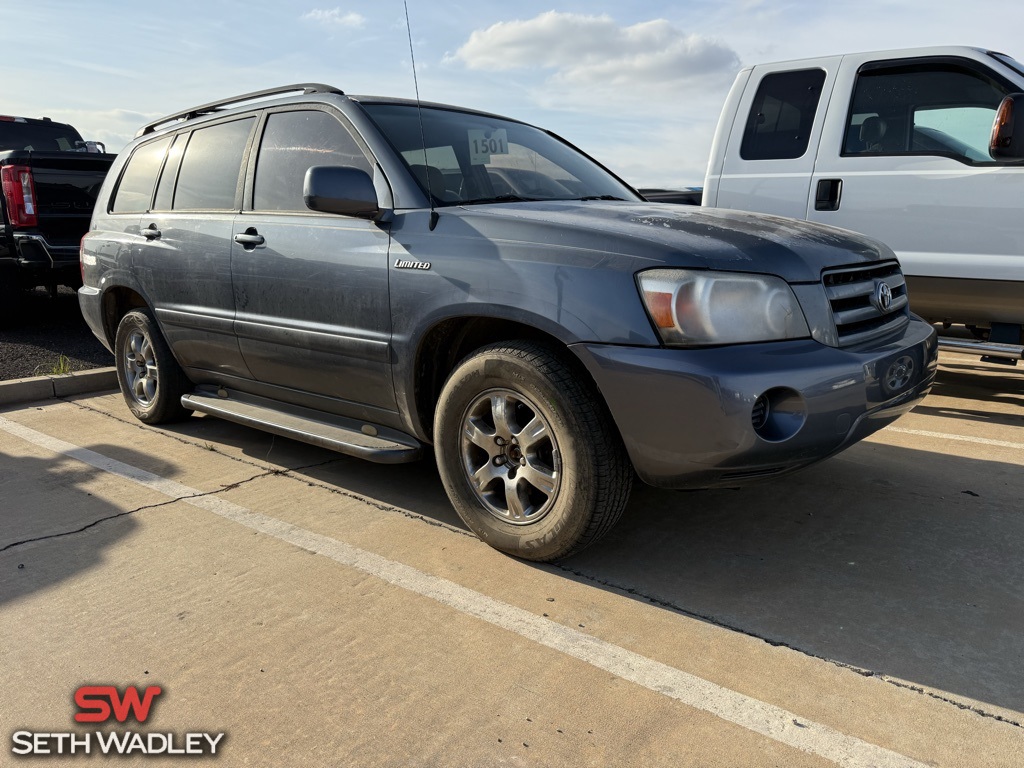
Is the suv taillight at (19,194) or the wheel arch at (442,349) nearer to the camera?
the wheel arch at (442,349)

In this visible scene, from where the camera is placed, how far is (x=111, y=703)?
221cm

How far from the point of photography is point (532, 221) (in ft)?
9.57

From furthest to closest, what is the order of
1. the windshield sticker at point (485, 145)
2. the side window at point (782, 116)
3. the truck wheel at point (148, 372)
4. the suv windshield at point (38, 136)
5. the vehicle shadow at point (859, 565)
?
the suv windshield at point (38, 136), the side window at point (782, 116), the truck wheel at point (148, 372), the windshield sticker at point (485, 145), the vehicle shadow at point (859, 565)

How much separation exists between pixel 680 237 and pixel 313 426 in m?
1.89

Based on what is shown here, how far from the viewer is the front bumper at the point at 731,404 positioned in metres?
2.49

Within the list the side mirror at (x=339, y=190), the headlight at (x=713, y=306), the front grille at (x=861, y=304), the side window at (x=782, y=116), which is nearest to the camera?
the headlight at (x=713, y=306)

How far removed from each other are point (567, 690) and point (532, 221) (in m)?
1.57

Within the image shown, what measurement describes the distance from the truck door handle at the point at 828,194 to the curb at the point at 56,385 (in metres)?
5.13

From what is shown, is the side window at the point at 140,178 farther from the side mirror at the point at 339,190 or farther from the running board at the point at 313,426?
the side mirror at the point at 339,190

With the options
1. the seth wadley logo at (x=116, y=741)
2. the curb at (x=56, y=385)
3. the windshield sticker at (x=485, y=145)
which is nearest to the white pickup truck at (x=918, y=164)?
the windshield sticker at (x=485, y=145)

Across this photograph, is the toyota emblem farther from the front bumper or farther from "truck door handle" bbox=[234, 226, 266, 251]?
"truck door handle" bbox=[234, 226, 266, 251]

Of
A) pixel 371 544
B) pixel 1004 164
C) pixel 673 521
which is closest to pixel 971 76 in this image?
pixel 1004 164

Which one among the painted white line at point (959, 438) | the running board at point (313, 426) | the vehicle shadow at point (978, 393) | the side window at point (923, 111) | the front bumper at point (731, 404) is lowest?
the vehicle shadow at point (978, 393)

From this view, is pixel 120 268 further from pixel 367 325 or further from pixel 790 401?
pixel 790 401
